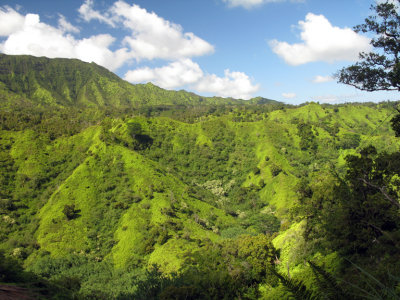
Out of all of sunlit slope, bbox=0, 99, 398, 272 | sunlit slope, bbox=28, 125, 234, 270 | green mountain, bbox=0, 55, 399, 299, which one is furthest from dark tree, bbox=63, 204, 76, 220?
sunlit slope, bbox=28, 125, 234, 270

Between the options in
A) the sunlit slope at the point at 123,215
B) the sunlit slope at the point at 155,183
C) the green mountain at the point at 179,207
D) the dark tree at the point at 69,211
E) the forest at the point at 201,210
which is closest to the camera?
the forest at the point at 201,210

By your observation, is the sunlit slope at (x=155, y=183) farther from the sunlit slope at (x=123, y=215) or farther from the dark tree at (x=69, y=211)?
the dark tree at (x=69, y=211)

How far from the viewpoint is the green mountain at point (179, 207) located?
24828mm

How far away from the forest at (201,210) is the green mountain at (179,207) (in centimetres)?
25

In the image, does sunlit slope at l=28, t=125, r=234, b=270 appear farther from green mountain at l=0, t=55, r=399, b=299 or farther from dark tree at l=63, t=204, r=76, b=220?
dark tree at l=63, t=204, r=76, b=220

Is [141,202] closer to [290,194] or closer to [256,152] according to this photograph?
[290,194]

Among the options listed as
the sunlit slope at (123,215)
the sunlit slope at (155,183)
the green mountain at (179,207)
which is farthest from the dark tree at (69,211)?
the sunlit slope at (123,215)

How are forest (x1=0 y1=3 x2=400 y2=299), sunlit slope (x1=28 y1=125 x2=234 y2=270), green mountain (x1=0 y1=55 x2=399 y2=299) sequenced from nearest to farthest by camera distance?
forest (x1=0 y1=3 x2=400 y2=299) → green mountain (x1=0 y1=55 x2=399 y2=299) → sunlit slope (x1=28 y1=125 x2=234 y2=270)

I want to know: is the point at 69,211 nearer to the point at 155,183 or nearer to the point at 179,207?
the point at 155,183

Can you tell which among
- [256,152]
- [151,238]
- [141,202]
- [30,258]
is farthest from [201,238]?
[256,152]

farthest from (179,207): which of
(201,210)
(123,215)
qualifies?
(123,215)

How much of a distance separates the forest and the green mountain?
0.25 metres

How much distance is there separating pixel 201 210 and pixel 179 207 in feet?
28.3

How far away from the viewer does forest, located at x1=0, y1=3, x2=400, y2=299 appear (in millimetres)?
16750
